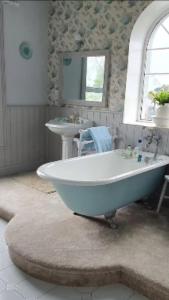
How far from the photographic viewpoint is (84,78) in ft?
14.0

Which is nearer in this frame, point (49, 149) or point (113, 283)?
point (113, 283)

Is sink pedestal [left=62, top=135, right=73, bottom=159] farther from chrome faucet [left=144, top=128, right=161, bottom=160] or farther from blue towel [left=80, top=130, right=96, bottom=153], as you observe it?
chrome faucet [left=144, top=128, right=161, bottom=160]

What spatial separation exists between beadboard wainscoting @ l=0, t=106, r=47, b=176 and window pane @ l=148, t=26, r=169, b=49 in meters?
2.00

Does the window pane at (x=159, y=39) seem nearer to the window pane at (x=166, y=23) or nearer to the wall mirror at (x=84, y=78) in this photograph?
the window pane at (x=166, y=23)

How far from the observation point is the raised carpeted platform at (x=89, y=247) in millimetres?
2100

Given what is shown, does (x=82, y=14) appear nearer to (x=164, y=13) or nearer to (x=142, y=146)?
(x=164, y=13)

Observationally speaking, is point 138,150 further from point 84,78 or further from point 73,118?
point 84,78

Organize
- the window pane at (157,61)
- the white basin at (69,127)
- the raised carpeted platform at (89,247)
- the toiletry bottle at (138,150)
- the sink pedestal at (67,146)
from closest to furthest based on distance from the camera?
the raised carpeted platform at (89,247), the toiletry bottle at (138,150), the window pane at (157,61), the white basin at (69,127), the sink pedestal at (67,146)

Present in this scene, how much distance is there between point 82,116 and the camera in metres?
4.23

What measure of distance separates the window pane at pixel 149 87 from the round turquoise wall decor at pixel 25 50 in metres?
1.85

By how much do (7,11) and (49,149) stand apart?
2208 millimetres

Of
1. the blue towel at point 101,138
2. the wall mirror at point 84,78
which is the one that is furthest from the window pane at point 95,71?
the blue towel at point 101,138

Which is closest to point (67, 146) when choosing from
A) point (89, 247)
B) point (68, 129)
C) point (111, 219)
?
point (68, 129)

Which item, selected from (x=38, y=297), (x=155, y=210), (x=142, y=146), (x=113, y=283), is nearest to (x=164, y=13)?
(x=142, y=146)
